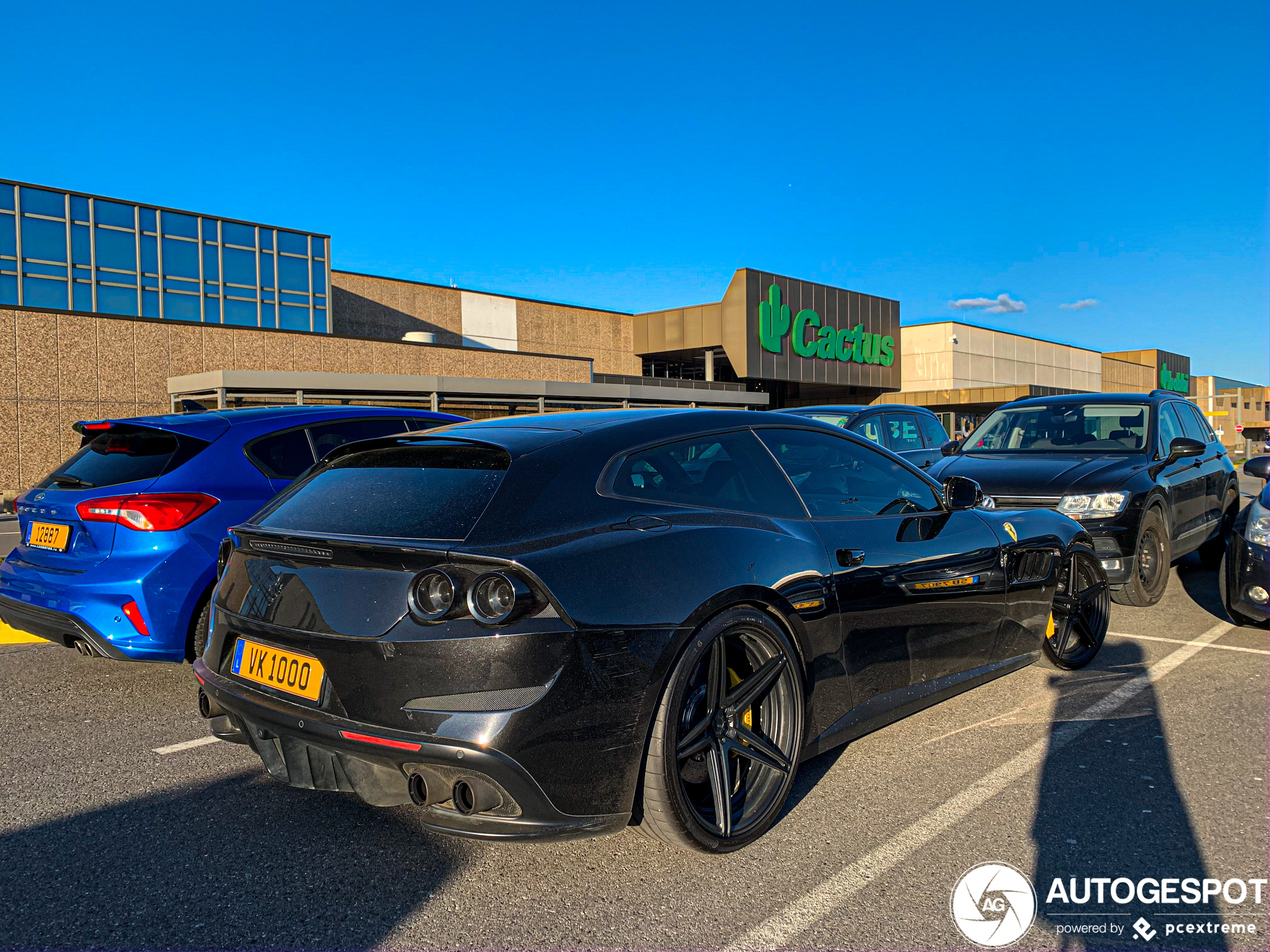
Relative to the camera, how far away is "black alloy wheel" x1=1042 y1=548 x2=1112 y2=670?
5.04 m

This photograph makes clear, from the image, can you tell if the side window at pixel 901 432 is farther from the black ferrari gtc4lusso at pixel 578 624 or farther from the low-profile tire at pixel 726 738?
the low-profile tire at pixel 726 738

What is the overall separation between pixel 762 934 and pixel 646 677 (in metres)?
0.75

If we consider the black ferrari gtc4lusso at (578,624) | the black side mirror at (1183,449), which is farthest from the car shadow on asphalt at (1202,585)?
the black ferrari gtc4lusso at (578,624)

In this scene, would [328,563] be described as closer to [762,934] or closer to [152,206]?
[762,934]

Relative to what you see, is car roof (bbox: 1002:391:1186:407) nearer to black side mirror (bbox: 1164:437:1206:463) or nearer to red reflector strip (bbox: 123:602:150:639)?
black side mirror (bbox: 1164:437:1206:463)

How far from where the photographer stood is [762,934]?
248 cm

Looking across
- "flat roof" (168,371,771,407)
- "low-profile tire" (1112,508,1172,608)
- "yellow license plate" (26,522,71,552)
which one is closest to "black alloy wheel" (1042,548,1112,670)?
"low-profile tire" (1112,508,1172,608)

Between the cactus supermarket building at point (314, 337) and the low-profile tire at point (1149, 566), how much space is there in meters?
18.4

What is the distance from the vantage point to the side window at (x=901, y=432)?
1186 cm

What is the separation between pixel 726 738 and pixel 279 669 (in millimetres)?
1432

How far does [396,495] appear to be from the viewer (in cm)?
299

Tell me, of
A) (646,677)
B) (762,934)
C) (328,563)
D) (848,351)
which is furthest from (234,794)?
(848,351)

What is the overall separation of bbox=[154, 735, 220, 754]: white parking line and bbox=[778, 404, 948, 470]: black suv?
27.4 feet

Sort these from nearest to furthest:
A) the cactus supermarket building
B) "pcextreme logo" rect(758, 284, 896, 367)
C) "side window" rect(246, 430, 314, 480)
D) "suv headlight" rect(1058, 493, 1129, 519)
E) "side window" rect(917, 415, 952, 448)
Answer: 1. "side window" rect(246, 430, 314, 480)
2. "suv headlight" rect(1058, 493, 1129, 519)
3. "side window" rect(917, 415, 952, 448)
4. the cactus supermarket building
5. "pcextreme logo" rect(758, 284, 896, 367)
